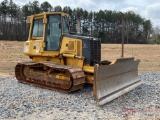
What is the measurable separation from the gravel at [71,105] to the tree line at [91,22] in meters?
38.6

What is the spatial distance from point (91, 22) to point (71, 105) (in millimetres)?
62950

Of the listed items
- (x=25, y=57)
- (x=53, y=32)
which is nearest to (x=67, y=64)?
(x=53, y=32)

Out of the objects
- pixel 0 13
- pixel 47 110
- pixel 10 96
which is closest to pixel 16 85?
pixel 10 96

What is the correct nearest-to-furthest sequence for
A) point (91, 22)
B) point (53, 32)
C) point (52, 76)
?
1. point (52, 76)
2. point (53, 32)
3. point (91, 22)

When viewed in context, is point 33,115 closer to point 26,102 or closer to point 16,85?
point 26,102

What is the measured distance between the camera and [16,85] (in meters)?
8.88

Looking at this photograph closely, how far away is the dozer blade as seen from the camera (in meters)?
6.76

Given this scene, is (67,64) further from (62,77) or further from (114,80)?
(114,80)

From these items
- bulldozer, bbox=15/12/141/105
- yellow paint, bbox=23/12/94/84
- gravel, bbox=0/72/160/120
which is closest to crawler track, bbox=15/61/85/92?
bulldozer, bbox=15/12/141/105

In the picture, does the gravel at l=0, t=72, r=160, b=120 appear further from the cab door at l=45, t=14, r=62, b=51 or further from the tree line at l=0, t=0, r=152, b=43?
the tree line at l=0, t=0, r=152, b=43

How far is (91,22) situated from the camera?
224ft

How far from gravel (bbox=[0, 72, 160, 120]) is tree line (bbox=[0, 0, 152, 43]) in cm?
3862

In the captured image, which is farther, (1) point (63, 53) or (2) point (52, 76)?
(1) point (63, 53)

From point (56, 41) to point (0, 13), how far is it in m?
52.3
